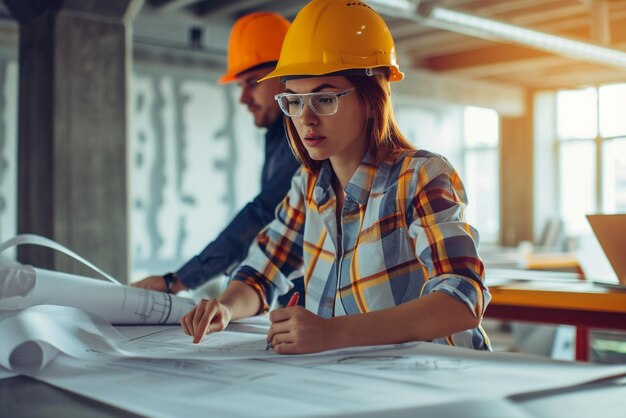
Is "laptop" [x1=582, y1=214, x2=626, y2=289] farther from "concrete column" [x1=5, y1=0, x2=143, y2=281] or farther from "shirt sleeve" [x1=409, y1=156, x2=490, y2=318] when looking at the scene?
"concrete column" [x1=5, y1=0, x2=143, y2=281]

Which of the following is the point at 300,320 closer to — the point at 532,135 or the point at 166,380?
the point at 166,380

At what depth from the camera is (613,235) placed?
8.61 feet

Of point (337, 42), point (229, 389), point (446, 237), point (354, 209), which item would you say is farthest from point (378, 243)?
point (229, 389)

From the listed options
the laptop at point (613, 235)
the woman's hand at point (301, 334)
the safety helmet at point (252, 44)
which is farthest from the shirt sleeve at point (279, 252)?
the laptop at point (613, 235)

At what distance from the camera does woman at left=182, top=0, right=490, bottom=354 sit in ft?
4.72

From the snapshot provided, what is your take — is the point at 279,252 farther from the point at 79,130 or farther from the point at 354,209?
the point at 79,130

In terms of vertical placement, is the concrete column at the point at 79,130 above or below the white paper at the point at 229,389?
above

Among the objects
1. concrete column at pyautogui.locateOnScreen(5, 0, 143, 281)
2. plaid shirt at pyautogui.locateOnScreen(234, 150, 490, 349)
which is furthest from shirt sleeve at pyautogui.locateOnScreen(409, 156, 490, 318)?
concrete column at pyautogui.locateOnScreen(5, 0, 143, 281)

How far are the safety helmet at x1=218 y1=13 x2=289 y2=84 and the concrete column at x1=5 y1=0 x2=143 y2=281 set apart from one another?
1449 millimetres

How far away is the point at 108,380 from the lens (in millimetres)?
1060

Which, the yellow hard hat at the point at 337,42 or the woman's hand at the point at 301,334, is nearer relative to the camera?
the woman's hand at the point at 301,334

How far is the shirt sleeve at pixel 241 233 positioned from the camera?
2.24 m

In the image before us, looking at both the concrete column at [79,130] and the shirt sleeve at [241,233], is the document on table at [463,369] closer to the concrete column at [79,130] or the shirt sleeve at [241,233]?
the shirt sleeve at [241,233]

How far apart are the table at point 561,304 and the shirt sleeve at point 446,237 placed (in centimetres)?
144
